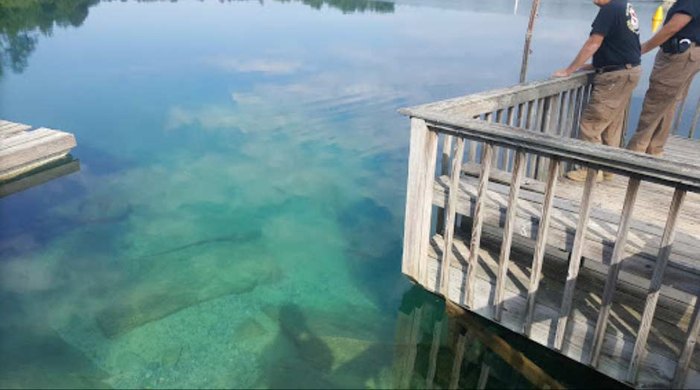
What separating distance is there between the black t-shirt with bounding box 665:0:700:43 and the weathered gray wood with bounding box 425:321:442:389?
3.34m

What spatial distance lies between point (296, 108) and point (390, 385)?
8566 millimetres

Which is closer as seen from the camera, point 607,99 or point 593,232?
point 593,232

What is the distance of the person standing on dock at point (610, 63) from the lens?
13.7ft

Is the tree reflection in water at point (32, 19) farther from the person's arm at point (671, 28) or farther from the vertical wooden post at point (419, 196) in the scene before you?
the person's arm at point (671, 28)

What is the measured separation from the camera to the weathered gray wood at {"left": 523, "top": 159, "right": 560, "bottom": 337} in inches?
117

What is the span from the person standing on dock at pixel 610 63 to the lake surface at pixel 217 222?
7.25 feet

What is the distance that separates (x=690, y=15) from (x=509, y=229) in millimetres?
2527

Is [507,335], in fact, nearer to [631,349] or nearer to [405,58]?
[631,349]

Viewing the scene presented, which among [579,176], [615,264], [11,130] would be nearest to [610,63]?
[579,176]

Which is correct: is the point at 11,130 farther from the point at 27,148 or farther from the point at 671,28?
the point at 671,28

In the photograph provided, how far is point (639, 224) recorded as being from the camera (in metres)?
3.35

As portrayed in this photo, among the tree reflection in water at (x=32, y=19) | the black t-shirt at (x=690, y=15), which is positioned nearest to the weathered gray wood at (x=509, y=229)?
the black t-shirt at (x=690, y=15)

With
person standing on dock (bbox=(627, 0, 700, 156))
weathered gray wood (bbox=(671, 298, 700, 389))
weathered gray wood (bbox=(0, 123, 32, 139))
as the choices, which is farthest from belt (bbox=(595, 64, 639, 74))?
weathered gray wood (bbox=(0, 123, 32, 139))

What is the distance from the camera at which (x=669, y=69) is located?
14.3 ft
